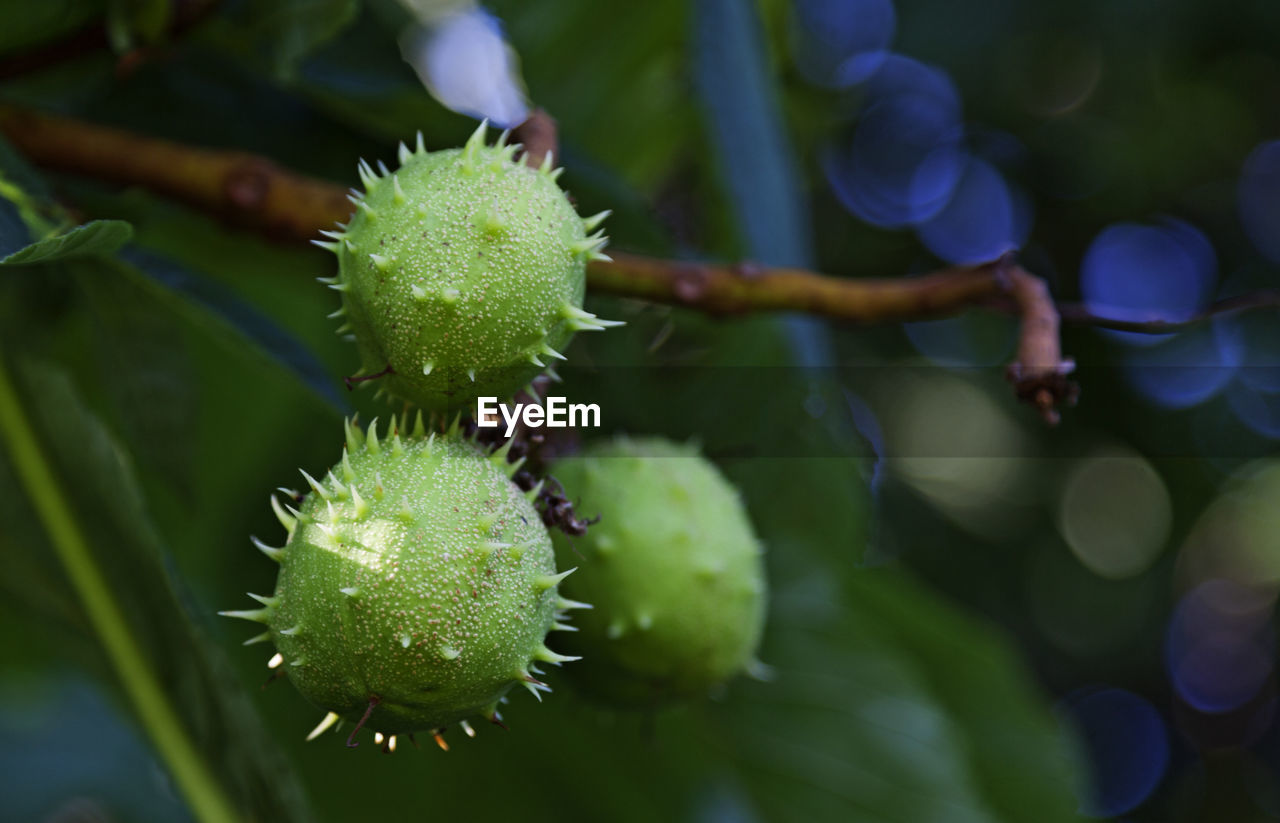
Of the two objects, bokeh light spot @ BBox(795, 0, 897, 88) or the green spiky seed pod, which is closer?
the green spiky seed pod

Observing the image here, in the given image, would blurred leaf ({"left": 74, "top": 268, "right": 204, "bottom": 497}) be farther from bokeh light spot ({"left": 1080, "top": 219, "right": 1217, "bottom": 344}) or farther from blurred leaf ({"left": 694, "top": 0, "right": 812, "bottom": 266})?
bokeh light spot ({"left": 1080, "top": 219, "right": 1217, "bottom": 344})

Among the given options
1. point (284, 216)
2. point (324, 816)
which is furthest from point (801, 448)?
point (324, 816)

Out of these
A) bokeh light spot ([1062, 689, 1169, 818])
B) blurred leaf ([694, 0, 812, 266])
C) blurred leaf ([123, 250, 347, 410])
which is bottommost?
bokeh light spot ([1062, 689, 1169, 818])

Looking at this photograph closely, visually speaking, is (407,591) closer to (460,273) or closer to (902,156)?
(460,273)

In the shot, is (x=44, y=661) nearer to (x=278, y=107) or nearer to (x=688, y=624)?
(x=278, y=107)

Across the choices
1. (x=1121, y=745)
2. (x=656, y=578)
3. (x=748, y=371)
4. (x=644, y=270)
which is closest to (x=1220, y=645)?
(x=1121, y=745)

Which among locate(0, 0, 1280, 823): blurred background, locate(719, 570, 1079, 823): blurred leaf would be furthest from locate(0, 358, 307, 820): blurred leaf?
locate(719, 570, 1079, 823): blurred leaf

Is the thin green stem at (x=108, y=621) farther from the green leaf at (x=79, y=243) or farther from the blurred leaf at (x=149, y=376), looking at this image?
the green leaf at (x=79, y=243)

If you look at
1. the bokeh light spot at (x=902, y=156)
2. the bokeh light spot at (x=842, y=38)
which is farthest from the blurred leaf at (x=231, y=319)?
the bokeh light spot at (x=902, y=156)
